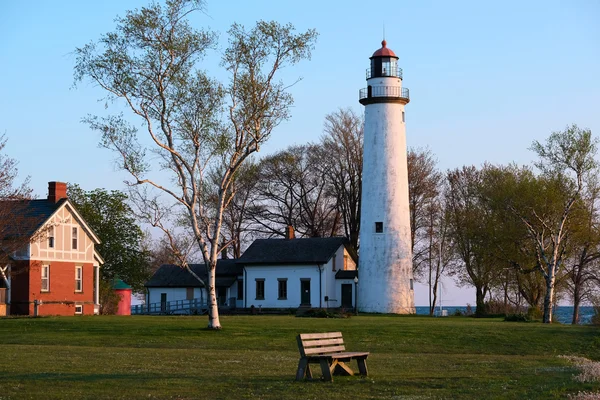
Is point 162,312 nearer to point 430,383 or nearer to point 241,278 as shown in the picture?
point 241,278

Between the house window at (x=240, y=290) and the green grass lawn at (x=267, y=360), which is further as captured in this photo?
the house window at (x=240, y=290)

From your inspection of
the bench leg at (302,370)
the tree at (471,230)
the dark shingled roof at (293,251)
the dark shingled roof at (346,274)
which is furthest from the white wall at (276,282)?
the bench leg at (302,370)

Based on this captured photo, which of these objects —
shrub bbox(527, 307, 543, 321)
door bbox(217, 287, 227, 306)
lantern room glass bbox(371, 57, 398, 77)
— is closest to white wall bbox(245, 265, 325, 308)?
door bbox(217, 287, 227, 306)

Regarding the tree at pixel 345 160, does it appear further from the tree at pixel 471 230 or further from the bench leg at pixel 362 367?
the bench leg at pixel 362 367

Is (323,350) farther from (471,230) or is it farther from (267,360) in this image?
(471,230)

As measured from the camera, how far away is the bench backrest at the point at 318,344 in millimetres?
16797

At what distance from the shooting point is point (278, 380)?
16984 mm

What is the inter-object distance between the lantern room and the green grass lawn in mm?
22315

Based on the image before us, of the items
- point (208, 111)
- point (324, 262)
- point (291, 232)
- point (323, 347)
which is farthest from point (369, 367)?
point (291, 232)

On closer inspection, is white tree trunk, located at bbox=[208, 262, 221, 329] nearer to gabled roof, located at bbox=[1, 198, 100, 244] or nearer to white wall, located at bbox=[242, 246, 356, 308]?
gabled roof, located at bbox=[1, 198, 100, 244]

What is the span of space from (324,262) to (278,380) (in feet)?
129

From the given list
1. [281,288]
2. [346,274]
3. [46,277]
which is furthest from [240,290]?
[46,277]

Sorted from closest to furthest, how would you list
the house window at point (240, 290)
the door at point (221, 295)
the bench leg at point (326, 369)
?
the bench leg at point (326, 369), the house window at point (240, 290), the door at point (221, 295)

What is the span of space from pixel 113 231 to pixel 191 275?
691 cm
